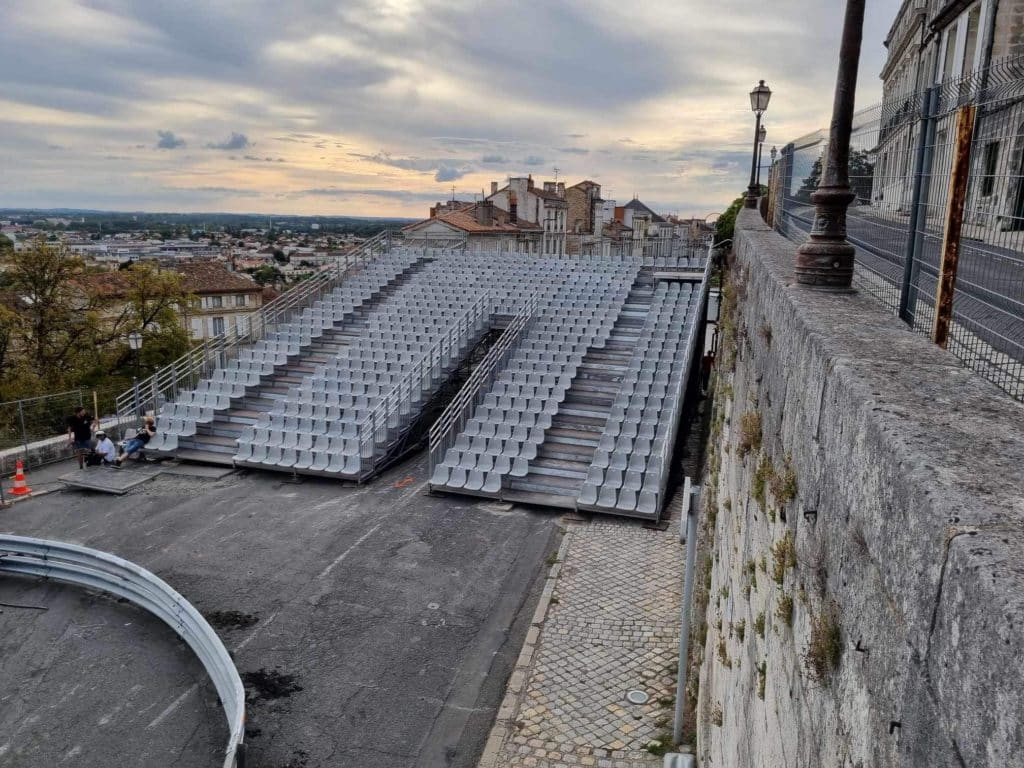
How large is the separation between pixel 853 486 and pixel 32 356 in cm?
3512

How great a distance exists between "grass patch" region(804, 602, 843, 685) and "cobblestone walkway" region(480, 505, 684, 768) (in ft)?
17.5

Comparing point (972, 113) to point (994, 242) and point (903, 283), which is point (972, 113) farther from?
point (903, 283)

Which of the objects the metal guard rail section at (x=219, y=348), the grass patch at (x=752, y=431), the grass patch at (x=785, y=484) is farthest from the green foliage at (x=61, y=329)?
the grass patch at (x=785, y=484)

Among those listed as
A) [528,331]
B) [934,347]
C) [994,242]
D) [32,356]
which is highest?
[994,242]

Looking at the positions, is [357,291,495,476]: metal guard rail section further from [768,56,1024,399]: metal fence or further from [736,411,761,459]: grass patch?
[768,56,1024,399]: metal fence

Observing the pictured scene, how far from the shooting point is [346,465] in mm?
14664

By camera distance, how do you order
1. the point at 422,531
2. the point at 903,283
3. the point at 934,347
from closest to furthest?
the point at 934,347, the point at 903,283, the point at 422,531

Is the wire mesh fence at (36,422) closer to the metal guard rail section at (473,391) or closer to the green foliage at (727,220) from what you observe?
the metal guard rail section at (473,391)

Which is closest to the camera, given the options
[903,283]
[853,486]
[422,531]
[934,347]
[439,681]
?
[853,486]

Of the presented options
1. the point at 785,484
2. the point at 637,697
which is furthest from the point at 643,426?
the point at 785,484

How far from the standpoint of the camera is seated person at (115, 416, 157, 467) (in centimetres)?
1598

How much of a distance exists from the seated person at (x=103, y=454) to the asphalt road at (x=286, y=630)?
1.58 m

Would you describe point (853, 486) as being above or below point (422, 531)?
above

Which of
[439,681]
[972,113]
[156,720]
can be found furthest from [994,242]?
[156,720]
